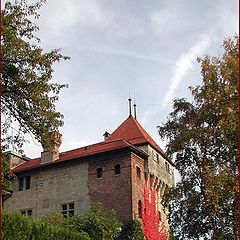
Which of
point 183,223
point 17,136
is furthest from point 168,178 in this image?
point 17,136

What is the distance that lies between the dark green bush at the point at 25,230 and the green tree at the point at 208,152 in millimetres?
5066

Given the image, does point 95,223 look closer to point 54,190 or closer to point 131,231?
point 131,231

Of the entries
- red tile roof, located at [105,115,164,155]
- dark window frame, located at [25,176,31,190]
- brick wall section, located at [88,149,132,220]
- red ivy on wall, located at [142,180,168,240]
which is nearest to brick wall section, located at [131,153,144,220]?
brick wall section, located at [88,149,132,220]

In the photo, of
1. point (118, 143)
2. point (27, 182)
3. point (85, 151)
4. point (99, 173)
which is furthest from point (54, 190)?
point (118, 143)

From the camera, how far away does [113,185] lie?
3675 cm

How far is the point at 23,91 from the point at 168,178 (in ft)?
89.4

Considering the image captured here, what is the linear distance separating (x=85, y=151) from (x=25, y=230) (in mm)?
19506

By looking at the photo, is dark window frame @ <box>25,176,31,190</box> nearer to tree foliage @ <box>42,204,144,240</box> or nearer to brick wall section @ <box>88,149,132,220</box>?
brick wall section @ <box>88,149,132,220</box>

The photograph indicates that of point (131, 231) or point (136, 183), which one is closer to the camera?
point (131, 231)

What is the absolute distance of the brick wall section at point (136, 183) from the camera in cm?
3562

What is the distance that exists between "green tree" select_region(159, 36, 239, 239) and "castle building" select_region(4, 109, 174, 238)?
14.4m

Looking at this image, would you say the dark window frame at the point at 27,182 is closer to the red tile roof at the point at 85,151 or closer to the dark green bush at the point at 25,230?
the red tile roof at the point at 85,151

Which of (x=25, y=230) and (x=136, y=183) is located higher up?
(x=136, y=183)

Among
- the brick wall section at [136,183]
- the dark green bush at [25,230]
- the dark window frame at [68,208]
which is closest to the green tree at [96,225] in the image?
the brick wall section at [136,183]
